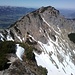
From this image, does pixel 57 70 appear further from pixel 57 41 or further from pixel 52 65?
pixel 57 41

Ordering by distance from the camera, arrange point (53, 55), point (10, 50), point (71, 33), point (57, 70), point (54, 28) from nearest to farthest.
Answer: point (10, 50) → point (57, 70) → point (53, 55) → point (54, 28) → point (71, 33)

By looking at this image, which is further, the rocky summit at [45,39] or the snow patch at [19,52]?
the rocky summit at [45,39]

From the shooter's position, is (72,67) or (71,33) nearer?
(72,67)

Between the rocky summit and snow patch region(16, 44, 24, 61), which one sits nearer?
snow patch region(16, 44, 24, 61)

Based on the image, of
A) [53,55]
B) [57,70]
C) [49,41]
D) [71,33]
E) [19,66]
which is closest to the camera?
[19,66]

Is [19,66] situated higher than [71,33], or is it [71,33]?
[19,66]

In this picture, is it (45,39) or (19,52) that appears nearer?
(19,52)

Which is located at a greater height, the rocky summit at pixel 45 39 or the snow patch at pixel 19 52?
the snow patch at pixel 19 52

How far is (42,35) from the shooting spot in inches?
3460

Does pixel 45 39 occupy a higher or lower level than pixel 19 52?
lower

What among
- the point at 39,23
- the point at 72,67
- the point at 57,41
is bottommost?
the point at 72,67

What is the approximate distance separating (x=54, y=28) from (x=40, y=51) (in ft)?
88.7

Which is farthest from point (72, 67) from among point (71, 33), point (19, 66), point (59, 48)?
point (19, 66)

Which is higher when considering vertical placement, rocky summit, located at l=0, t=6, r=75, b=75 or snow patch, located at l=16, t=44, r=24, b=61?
snow patch, located at l=16, t=44, r=24, b=61
